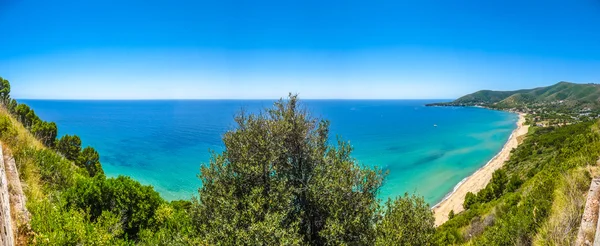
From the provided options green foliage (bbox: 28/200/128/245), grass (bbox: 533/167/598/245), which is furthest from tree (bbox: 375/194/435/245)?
green foliage (bbox: 28/200/128/245)

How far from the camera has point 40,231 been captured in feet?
32.3

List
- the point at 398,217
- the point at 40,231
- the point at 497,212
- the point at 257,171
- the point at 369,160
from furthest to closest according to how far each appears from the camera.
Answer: the point at 369,160 → the point at 497,212 → the point at 398,217 → the point at 257,171 → the point at 40,231

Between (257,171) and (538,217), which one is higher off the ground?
(257,171)

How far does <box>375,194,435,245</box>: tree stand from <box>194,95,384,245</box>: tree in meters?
0.67

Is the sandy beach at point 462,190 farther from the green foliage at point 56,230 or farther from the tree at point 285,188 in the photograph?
the green foliage at point 56,230

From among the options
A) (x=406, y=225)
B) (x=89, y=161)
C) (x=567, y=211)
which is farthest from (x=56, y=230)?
(x=89, y=161)

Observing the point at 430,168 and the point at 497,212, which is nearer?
the point at 497,212

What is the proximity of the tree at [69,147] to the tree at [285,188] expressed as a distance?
29.9 metres

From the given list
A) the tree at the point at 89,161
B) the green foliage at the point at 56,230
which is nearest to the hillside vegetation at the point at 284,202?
the green foliage at the point at 56,230

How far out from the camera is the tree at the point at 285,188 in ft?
34.7

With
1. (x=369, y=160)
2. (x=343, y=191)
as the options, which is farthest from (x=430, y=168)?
(x=343, y=191)

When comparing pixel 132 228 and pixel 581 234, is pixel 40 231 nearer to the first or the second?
pixel 132 228

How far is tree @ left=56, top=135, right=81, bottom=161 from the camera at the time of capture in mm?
31203

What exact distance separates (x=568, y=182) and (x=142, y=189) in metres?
25.9
